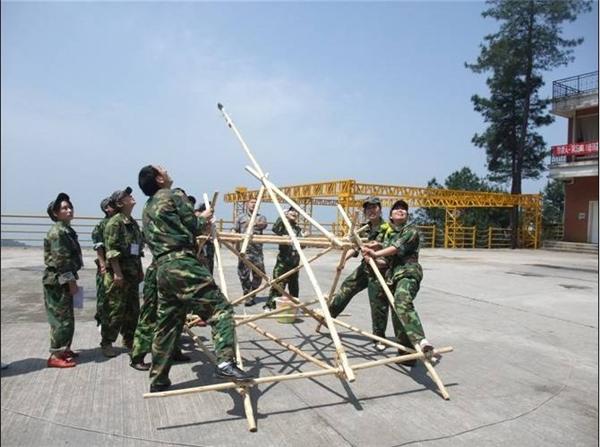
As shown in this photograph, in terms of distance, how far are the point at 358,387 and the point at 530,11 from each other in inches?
1349

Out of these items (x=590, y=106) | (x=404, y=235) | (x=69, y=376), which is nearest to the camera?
(x=69, y=376)

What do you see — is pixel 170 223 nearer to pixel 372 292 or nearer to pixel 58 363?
pixel 58 363

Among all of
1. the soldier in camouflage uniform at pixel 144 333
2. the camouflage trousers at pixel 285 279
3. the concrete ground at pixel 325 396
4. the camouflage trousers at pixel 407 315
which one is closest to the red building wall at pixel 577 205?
the concrete ground at pixel 325 396

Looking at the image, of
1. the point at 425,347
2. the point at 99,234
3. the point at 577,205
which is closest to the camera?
the point at 425,347

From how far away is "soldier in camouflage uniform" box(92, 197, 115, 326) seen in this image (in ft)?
17.0

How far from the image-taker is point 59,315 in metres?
4.70

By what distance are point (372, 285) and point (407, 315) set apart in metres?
0.95

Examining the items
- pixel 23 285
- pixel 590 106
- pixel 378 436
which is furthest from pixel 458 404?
pixel 590 106

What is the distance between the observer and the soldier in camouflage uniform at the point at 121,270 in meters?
5.06

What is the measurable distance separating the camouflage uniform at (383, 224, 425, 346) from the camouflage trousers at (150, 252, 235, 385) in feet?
5.92

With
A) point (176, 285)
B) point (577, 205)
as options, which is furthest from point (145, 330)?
point (577, 205)

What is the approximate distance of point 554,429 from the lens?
12.3 ft

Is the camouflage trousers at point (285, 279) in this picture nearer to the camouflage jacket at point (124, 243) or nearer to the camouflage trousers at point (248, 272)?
the camouflage trousers at point (248, 272)

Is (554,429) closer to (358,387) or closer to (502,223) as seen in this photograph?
(358,387)
